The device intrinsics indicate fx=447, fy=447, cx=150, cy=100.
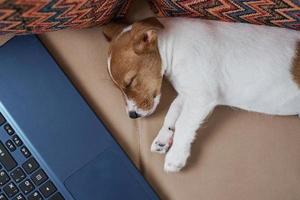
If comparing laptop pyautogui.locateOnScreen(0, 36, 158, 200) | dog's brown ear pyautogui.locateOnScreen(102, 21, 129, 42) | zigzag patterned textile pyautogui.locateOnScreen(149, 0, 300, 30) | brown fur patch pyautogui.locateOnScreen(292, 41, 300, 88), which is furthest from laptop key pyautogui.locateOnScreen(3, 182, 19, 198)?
brown fur patch pyautogui.locateOnScreen(292, 41, 300, 88)

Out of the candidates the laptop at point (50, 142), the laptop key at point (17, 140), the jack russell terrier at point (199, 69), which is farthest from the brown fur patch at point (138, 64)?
the laptop key at point (17, 140)

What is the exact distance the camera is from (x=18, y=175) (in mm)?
908

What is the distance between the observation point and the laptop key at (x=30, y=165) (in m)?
0.91

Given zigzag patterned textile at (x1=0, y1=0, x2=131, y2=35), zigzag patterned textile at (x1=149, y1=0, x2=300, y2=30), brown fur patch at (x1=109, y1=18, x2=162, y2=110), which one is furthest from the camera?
brown fur patch at (x1=109, y1=18, x2=162, y2=110)

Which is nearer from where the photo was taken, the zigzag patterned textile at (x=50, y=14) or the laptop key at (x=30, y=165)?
the zigzag patterned textile at (x=50, y=14)

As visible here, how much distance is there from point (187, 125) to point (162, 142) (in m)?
0.08

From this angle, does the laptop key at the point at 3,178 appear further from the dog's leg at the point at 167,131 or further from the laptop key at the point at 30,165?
the dog's leg at the point at 167,131

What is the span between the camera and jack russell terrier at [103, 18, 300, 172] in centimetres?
100

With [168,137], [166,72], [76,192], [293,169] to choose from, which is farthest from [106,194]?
[293,169]

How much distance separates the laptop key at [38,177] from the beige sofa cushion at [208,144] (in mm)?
178

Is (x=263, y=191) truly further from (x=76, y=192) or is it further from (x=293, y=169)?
(x=76, y=192)

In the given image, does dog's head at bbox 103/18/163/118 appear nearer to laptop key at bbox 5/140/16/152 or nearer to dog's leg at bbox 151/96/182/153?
dog's leg at bbox 151/96/182/153

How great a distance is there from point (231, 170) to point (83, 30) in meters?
0.46

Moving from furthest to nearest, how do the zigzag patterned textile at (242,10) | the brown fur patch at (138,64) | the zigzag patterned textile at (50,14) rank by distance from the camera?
the brown fur patch at (138,64) < the zigzag patterned textile at (242,10) < the zigzag patterned textile at (50,14)
